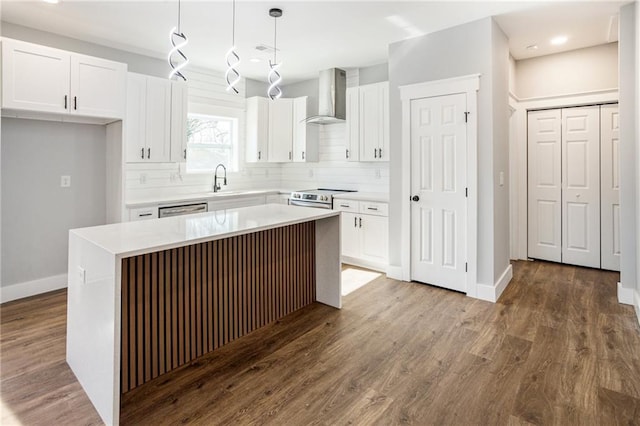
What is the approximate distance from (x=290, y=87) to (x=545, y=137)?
13.0ft

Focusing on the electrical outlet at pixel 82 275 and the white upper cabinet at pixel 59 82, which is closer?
the electrical outlet at pixel 82 275

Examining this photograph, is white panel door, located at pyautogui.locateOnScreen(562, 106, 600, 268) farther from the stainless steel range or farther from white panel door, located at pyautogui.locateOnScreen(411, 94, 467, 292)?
the stainless steel range

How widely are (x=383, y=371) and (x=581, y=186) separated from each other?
13.1 ft

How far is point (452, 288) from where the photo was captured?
12.7 feet

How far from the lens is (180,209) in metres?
4.45

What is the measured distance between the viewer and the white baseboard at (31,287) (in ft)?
11.8

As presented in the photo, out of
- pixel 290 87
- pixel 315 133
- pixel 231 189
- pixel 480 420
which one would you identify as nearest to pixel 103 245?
pixel 480 420

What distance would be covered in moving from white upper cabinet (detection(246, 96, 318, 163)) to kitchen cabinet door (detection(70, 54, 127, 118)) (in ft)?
6.86

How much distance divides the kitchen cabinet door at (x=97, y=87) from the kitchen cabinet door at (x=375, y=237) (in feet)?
10.1

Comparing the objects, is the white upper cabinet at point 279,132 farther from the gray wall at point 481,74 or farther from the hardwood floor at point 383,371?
the hardwood floor at point 383,371

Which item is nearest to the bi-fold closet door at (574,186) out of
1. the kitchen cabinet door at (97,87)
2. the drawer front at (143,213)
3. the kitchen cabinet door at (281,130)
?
the kitchen cabinet door at (281,130)

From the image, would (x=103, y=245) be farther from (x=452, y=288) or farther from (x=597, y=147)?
(x=597, y=147)

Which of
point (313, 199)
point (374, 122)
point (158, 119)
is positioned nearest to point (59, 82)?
point (158, 119)

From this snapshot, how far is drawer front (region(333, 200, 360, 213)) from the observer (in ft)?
15.7
